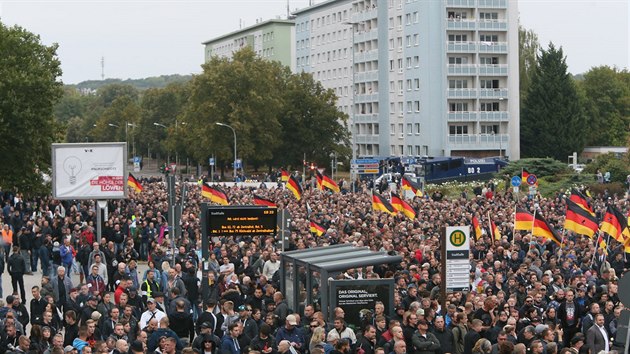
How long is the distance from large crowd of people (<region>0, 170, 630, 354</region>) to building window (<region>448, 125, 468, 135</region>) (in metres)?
72.9

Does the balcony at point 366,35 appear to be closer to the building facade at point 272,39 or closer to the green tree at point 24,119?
the building facade at point 272,39

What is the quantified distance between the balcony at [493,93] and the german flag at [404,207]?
66951 millimetres

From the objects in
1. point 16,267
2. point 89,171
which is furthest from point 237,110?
point 16,267

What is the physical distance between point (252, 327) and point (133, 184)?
1347 inches

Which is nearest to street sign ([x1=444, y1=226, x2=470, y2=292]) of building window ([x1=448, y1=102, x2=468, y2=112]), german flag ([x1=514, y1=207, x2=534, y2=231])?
german flag ([x1=514, y1=207, x2=534, y2=231])

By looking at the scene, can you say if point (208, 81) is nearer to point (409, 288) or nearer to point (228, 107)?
point (228, 107)

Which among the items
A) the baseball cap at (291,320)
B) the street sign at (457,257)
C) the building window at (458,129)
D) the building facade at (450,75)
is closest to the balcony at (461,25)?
the building facade at (450,75)

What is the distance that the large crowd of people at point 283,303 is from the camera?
16.0 m

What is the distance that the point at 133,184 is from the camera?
51.0 metres

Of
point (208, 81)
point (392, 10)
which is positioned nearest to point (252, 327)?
point (208, 81)

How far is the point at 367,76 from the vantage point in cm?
11731

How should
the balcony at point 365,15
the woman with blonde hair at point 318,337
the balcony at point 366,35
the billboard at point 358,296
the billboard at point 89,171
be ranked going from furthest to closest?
the balcony at point 366,35 → the balcony at point 365,15 → the billboard at point 89,171 → the billboard at point 358,296 → the woman with blonde hair at point 318,337

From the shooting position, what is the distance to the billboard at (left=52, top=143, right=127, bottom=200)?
101 feet

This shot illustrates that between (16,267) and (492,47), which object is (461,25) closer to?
(492,47)
